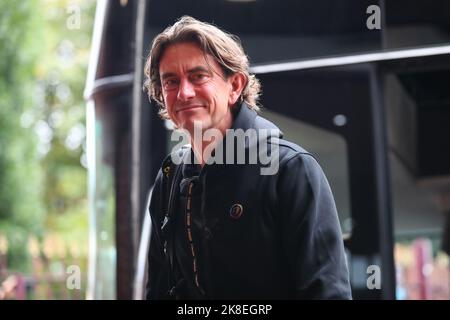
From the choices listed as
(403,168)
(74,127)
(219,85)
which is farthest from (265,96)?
(74,127)

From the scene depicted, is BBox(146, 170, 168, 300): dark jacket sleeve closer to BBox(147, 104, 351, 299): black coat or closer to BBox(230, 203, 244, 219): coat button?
BBox(147, 104, 351, 299): black coat

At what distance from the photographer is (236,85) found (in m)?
1.33

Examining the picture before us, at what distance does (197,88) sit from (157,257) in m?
0.30

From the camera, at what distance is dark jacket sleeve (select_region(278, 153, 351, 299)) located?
3.76 feet

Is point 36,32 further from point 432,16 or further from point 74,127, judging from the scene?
point 432,16

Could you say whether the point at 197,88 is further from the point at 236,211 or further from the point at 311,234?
the point at 311,234

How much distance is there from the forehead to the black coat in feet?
0.32
